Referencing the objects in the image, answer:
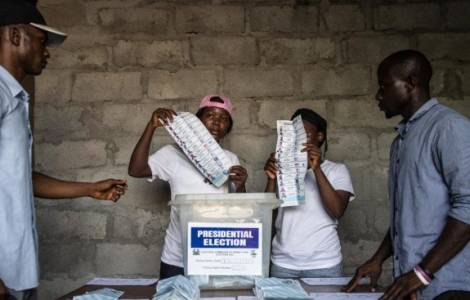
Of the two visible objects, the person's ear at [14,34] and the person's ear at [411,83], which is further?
the person's ear at [411,83]

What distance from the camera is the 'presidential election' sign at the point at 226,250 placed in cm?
150

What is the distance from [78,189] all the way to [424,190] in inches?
51.2

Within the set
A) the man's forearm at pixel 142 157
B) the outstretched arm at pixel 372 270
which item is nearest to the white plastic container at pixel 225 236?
the outstretched arm at pixel 372 270

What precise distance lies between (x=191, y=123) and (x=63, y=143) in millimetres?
1491

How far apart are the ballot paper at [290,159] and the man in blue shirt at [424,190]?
15.7 inches

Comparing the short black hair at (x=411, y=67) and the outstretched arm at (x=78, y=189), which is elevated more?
the short black hair at (x=411, y=67)

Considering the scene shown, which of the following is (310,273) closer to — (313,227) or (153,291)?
(313,227)

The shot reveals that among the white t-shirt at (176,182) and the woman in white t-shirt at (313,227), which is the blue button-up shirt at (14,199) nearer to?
the white t-shirt at (176,182)

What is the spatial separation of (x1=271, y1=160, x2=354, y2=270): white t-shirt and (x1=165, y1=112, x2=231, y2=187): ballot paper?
0.46 metres

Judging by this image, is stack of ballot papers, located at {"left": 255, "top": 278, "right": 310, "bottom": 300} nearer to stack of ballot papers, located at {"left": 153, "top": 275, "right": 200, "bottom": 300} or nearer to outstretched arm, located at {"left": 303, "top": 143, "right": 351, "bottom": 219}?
stack of ballot papers, located at {"left": 153, "top": 275, "right": 200, "bottom": 300}

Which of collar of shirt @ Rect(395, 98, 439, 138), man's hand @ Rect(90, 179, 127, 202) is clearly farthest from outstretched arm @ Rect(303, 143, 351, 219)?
man's hand @ Rect(90, 179, 127, 202)

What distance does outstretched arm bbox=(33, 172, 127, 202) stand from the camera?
1.86 meters

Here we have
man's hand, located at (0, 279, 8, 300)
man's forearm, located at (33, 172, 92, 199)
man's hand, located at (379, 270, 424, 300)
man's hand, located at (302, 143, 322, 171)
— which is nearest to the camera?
man's hand, located at (0, 279, 8, 300)

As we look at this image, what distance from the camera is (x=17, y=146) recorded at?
1.50 m
